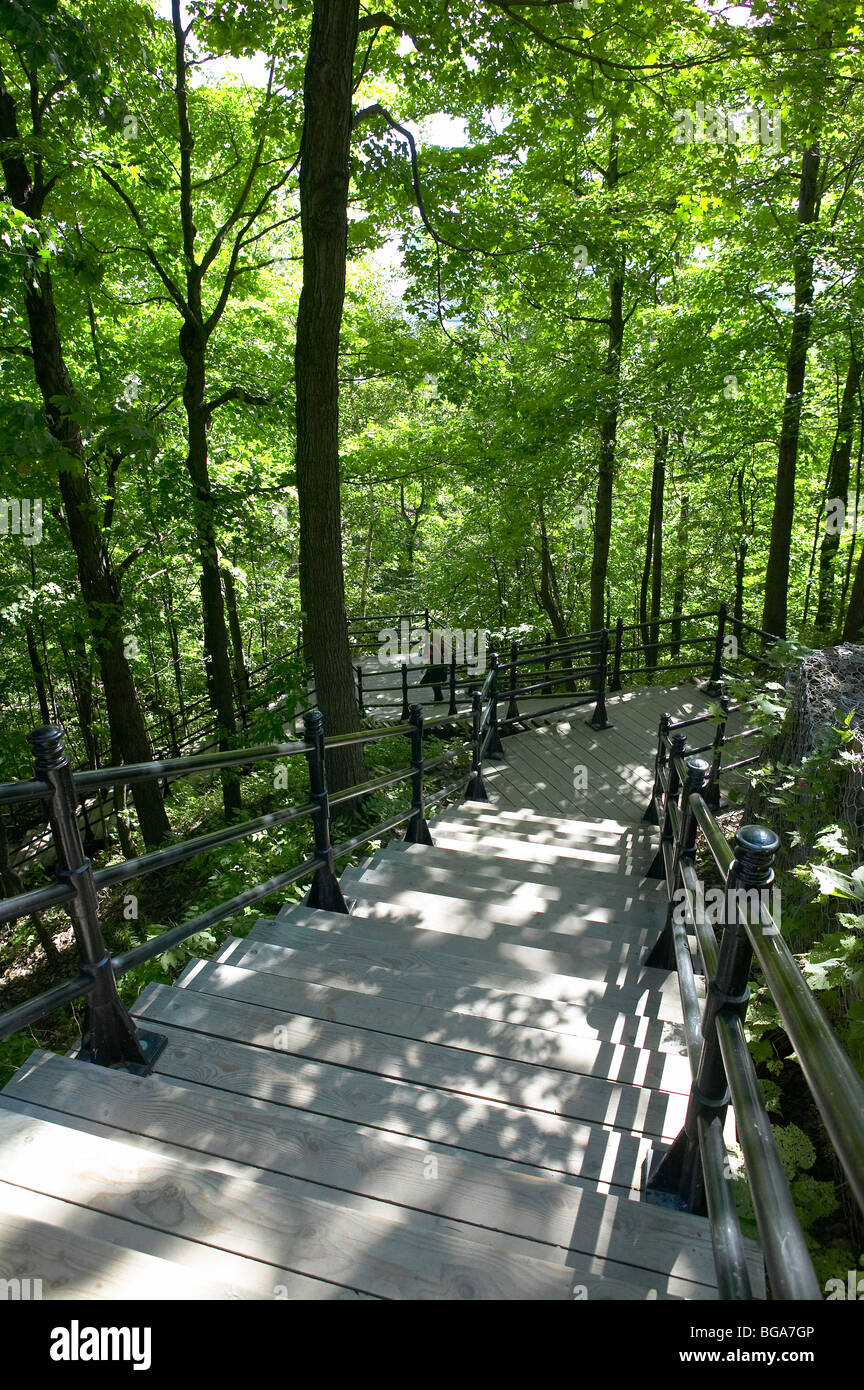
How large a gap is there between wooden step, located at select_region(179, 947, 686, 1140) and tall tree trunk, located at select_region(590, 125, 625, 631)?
32.7ft

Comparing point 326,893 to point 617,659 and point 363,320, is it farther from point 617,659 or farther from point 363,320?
point 363,320

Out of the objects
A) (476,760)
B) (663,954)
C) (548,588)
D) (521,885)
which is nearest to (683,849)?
(663,954)

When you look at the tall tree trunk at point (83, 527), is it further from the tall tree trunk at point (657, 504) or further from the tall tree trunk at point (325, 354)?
the tall tree trunk at point (657, 504)

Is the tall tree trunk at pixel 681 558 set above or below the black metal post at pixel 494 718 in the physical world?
above

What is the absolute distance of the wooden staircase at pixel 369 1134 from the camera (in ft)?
5.13

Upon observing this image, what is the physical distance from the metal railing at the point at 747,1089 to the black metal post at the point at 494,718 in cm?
605

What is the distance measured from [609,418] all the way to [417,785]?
8.76 m

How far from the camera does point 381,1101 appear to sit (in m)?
2.25

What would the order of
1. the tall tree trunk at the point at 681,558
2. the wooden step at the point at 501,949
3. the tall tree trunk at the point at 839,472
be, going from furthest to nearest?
the tall tree trunk at the point at 681,558 → the tall tree trunk at the point at 839,472 → the wooden step at the point at 501,949

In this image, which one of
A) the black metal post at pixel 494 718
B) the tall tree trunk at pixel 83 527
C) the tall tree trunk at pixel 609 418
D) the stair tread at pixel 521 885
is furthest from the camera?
the tall tree trunk at pixel 609 418

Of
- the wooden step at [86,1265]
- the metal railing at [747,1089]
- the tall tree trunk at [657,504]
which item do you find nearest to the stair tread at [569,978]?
the metal railing at [747,1089]

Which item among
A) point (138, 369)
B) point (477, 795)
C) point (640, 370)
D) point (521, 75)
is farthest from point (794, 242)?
point (138, 369)

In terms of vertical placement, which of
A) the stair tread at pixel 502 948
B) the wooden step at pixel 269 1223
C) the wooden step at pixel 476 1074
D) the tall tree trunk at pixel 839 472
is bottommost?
the stair tread at pixel 502 948

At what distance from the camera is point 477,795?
7.83 metres
